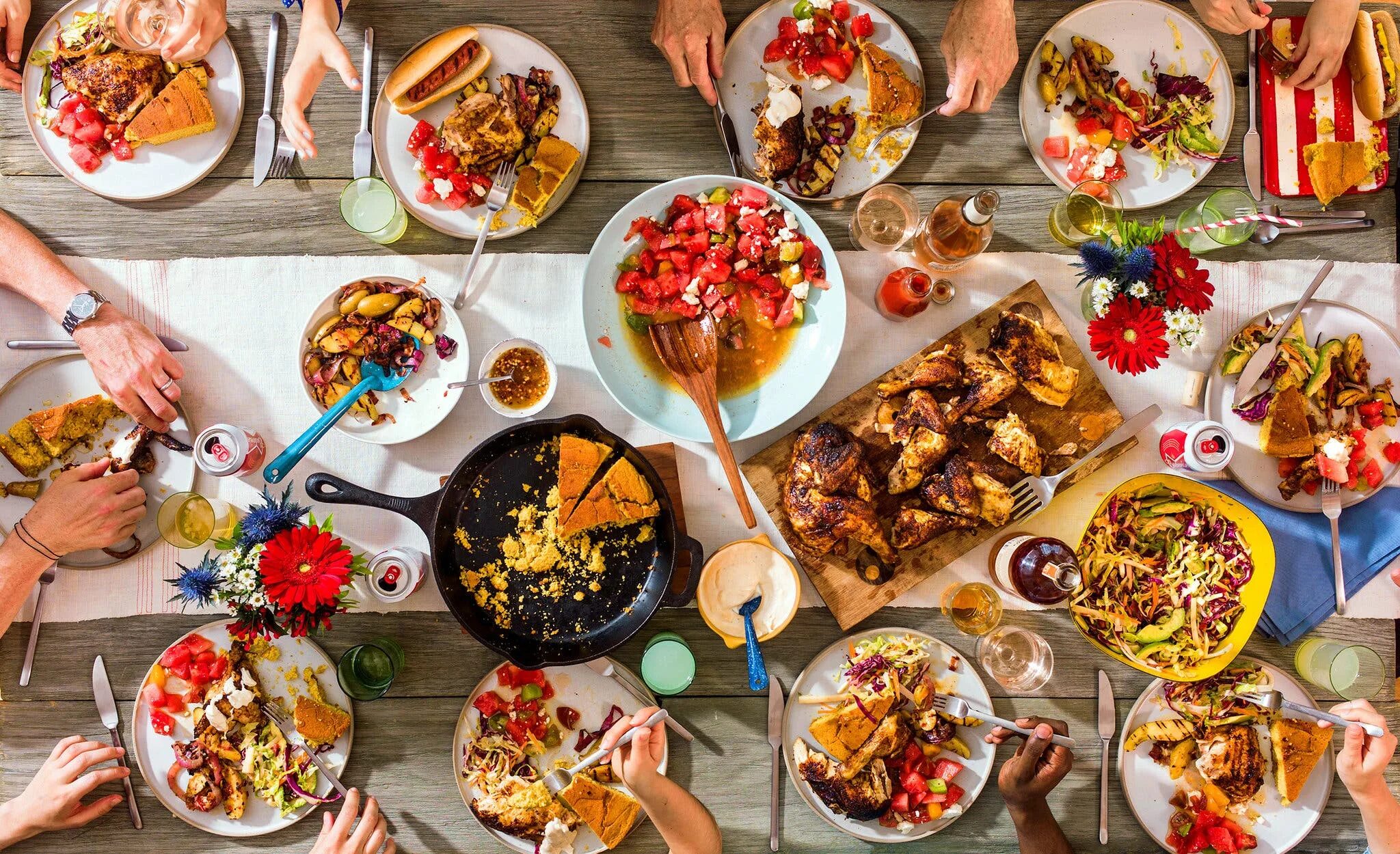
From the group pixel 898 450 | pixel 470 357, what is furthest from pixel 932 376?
pixel 470 357

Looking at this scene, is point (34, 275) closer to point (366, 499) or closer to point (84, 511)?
point (84, 511)

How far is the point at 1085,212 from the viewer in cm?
285

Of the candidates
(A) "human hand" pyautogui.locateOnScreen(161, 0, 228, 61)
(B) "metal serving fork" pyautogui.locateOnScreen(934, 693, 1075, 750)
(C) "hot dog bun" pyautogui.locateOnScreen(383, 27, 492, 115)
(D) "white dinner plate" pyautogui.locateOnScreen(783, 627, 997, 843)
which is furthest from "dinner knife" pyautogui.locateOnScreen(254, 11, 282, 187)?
(B) "metal serving fork" pyautogui.locateOnScreen(934, 693, 1075, 750)

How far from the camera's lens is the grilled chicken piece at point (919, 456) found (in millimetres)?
2666

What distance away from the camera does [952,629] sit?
2.88 meters

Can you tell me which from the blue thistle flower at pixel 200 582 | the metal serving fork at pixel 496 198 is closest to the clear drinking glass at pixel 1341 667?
the metal serving fork at pixel 496 198

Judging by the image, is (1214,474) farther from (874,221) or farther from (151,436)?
(151,436)

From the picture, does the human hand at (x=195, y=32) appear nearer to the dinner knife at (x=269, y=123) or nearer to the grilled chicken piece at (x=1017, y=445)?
the dinner knife at (x=269, y=123)

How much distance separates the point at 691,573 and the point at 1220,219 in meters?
2.15

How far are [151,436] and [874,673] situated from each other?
251 cm

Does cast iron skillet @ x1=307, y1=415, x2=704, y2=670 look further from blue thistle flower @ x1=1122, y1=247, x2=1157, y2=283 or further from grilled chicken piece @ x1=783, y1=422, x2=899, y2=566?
blue thistle flower @ x1=1122, y1=247, x2=1157, y2=283

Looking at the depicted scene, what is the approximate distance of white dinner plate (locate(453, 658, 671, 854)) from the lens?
2781 mm

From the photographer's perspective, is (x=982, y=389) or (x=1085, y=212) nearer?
(x=982, y=389)

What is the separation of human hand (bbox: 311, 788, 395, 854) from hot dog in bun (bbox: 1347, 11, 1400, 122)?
13.6 ft
